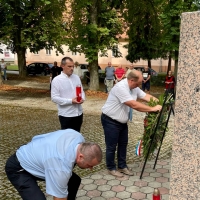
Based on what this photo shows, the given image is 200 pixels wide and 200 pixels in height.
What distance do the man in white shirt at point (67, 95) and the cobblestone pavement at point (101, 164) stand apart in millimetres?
957

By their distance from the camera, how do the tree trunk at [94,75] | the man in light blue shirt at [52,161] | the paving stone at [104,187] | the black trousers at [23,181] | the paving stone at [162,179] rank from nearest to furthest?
1. the man in light blue shirt at [52,161]
2. the black trousers at [23,181]
3. the paving stone at [104,187]
4. the paving stone at [162,179]
5. the tree trunk at [94,75]

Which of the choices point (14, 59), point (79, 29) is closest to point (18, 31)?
point (79, 29)

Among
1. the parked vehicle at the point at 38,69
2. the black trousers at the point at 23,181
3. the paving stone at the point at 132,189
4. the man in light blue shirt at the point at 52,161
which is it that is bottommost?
the paving stone at the point at 132,189

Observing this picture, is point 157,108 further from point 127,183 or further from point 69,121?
point 69,121

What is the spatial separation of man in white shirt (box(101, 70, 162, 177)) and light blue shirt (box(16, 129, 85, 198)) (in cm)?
163

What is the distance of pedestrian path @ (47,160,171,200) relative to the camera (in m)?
3.88

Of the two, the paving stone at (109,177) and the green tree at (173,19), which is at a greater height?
the green tree at (173,19)

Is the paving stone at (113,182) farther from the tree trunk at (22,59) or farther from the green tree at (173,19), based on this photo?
the tree trunk at (22,59)

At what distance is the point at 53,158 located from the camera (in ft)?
7.23

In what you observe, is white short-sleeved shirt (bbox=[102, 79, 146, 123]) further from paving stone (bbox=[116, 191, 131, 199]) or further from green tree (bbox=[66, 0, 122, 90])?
green tree (bbox=[66, 0, 122, 90])

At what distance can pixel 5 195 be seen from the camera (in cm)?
398

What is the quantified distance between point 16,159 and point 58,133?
50 centimetres

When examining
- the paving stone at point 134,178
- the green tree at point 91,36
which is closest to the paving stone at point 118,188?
the paving stone at point 134,178

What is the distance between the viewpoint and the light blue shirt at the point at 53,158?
2.18m
